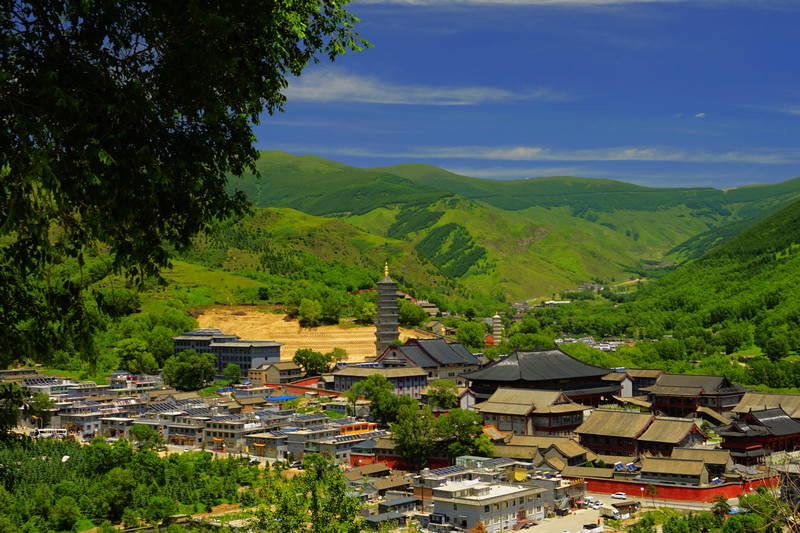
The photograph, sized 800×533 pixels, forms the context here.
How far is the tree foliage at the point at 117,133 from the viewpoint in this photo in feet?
28.0

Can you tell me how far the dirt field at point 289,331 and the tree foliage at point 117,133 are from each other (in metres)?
87.7

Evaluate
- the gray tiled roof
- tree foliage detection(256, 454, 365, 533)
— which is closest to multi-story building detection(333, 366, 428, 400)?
the gray tiled roof

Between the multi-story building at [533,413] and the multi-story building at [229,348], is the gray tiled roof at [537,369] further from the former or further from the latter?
the multi-story building at [229,348]

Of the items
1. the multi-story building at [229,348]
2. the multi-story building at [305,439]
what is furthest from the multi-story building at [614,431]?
the multi-story building at [229,348]

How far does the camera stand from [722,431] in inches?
2295

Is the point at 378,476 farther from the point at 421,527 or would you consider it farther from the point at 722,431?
the point at 722,431

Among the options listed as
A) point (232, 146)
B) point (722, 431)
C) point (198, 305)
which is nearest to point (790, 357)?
point (722, 431)

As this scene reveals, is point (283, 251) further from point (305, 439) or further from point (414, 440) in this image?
point (414, 440)

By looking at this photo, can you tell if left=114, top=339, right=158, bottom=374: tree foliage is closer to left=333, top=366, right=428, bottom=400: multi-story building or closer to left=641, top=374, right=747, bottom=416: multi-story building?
left=333, top=366, right=428, bottom=400: multi-story building

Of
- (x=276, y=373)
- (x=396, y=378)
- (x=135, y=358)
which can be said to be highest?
(x=135, y=358)

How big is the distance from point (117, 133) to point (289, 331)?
321 ft

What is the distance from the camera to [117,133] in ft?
29.5

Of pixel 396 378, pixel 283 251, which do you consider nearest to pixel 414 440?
pixel 396 378

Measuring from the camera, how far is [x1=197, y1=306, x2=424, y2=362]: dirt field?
101 m
